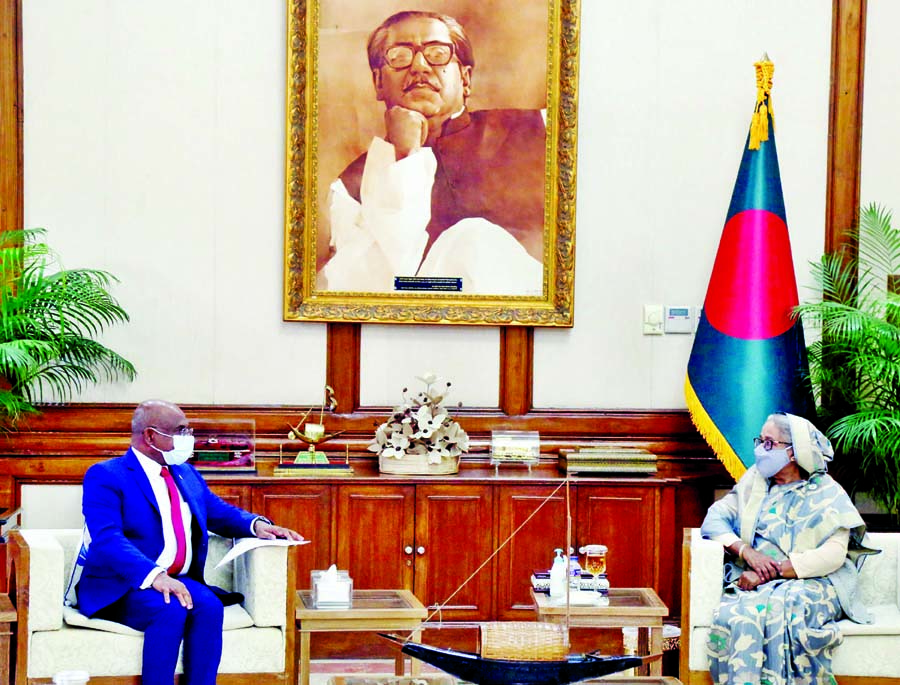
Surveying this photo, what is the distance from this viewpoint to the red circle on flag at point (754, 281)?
6.51 metres

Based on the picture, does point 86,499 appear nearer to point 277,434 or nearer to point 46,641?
point 46,641

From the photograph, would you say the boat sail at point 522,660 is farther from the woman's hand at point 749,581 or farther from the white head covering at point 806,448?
the white head covering at point 806,448

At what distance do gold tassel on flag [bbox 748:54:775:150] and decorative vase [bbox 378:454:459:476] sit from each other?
7.12 feet

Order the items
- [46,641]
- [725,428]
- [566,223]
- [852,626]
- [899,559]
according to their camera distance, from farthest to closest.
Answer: [566,223] < [725,428] < [899,559] < [852,626] < [46,641]

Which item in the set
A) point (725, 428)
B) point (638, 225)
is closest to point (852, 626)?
point (725, 428)

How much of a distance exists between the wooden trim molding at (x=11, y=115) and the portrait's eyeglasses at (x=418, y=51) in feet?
6.04

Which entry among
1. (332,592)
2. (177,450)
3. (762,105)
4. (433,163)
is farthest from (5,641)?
(762,105)

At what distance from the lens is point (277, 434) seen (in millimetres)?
6879

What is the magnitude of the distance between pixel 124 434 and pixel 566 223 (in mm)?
2503

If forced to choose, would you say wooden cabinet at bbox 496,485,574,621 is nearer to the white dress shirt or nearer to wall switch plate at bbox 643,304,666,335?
wall switch plate at bbox 643,304,666,335

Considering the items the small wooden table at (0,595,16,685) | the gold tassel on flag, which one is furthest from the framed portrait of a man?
the small wooden table at (0,595,16,685)

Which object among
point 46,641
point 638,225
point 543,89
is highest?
point 543,89

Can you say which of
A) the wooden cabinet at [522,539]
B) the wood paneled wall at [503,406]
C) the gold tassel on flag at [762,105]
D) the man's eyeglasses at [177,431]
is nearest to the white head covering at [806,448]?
the wooden cabinet at [522,539]

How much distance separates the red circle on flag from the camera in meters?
6.51
